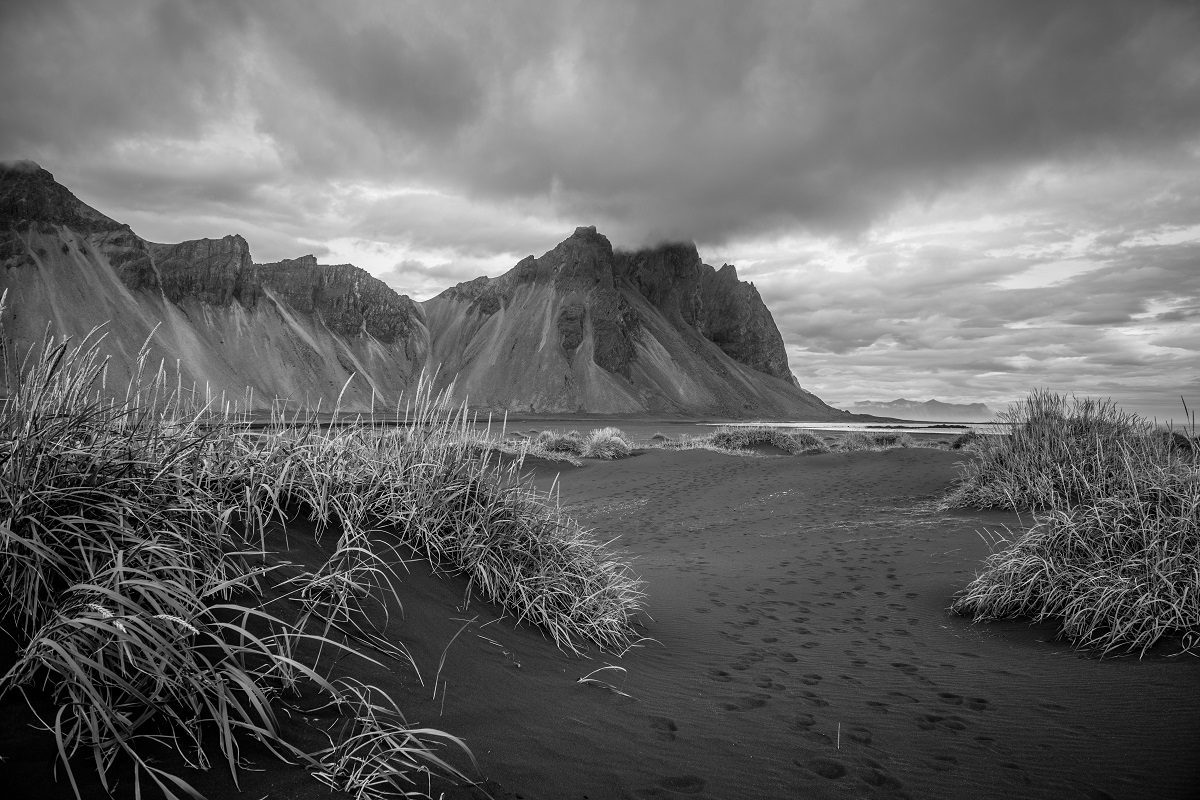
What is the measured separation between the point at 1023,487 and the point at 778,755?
9.62 meters

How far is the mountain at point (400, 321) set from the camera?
56219 mm

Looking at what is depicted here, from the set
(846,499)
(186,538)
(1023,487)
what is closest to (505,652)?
(186,538)

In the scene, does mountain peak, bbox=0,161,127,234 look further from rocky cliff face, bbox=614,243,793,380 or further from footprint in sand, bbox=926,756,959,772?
footprint in sand, bbox=926,756,959,772

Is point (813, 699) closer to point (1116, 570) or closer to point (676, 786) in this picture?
point (676, 786)

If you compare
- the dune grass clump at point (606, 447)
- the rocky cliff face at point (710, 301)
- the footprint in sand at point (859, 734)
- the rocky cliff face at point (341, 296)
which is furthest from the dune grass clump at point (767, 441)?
the rocky cliff face at point (710, 301)

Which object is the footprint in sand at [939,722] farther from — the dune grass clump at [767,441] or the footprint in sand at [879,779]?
the dune grass clump at [767,441]

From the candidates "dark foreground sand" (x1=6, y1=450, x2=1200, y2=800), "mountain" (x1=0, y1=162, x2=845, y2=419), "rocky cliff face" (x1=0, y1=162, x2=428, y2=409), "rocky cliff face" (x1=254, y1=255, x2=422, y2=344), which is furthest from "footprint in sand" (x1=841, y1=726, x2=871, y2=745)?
"rocky cliff face" (x1=254, y1=255, x2=422, y2=344)

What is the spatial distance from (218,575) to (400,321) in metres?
93.2

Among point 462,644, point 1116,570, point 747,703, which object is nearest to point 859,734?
point 747,703

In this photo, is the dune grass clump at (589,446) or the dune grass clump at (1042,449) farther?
the dune grass clump at (589,446)

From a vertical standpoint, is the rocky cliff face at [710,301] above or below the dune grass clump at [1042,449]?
above

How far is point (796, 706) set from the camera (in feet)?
12.3

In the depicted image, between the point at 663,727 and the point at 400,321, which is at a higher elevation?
the point at 400,321

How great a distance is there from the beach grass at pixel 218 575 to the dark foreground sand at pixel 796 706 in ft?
0.58
